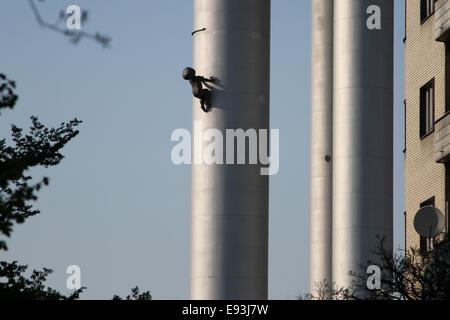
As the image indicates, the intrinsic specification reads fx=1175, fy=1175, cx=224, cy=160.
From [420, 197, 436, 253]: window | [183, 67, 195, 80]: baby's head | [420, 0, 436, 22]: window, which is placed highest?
[420, 0, 436, 22]: window

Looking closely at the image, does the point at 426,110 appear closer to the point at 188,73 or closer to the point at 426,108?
the point at 426,108

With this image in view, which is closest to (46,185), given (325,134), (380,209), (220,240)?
(220,240)

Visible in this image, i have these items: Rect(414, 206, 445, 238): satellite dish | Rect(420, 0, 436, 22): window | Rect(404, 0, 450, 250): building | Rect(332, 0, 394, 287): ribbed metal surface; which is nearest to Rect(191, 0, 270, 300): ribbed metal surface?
Rect(404, 0, 450, 250): building

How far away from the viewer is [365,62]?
4656 cm

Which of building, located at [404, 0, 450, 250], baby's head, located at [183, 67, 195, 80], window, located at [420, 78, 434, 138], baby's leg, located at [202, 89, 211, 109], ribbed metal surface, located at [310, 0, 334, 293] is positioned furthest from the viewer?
ribbed metal surface, located at [310, 0, 334, 293]

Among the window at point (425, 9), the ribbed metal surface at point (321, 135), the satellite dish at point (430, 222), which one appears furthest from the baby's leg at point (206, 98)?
the ribbed metal surface at point (321, 135)

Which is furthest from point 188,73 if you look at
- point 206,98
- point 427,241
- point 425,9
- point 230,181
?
point 427,241

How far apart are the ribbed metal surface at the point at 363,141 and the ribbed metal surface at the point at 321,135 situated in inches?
272

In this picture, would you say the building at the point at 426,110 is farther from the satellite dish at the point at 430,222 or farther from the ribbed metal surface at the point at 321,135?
the ribbed metal surface at the point at 321,135

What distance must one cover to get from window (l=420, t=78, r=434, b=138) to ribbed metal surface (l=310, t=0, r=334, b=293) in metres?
11.7

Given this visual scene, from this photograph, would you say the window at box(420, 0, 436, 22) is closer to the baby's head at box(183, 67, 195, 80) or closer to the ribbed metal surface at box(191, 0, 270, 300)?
the ribbed metal surface at box(191, 0, 270, 300)

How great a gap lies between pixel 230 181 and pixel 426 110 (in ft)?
27.0

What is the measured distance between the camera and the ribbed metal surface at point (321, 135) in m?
54.0

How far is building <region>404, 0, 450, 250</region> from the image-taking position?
38906mm
